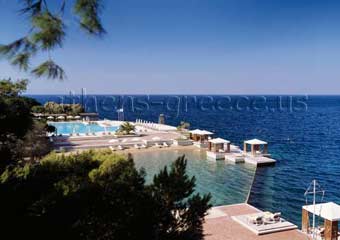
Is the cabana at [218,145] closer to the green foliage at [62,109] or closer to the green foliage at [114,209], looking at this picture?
the green foliage at [114,209]

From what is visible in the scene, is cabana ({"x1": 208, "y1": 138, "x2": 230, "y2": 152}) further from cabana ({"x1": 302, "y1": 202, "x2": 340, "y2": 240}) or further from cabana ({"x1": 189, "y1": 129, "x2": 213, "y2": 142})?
cabana ({"x1": 302, "y1": 202, "x2": 340, "y2": 240})

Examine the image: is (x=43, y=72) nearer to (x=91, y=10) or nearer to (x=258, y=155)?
(x=91, y=10)

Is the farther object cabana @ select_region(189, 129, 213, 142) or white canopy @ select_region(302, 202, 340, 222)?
cabana @ select_region(189, 129, 213, 142)

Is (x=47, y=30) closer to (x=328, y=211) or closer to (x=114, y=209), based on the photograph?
(x=114, y=209)

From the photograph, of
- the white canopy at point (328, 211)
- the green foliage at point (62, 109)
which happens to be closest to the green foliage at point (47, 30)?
the white canopy at point (328, 211)

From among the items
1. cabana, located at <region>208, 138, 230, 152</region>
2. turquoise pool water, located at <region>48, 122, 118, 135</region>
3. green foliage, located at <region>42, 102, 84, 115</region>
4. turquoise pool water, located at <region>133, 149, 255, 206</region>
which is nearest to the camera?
turquoise pool water, located at <region>133, 149, 255, 206</region>

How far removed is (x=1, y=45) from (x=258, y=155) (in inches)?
892

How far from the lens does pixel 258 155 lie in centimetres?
2441

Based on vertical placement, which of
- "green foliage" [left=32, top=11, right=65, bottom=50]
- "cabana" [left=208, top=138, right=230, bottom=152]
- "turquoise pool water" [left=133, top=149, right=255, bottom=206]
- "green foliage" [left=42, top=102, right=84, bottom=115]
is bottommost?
"turquoise pool water" [left=133, top=149, right=255, bottom=206]

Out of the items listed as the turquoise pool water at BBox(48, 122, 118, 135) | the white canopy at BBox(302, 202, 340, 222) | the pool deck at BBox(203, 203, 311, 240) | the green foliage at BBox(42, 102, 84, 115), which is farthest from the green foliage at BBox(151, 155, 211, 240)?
the green foliage at BBox(42, 102, 84, 115)

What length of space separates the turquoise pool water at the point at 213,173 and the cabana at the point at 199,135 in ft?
10.1

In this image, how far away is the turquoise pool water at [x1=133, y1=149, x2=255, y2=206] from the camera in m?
15.3

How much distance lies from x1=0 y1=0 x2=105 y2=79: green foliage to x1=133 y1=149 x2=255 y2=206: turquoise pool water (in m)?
11.2

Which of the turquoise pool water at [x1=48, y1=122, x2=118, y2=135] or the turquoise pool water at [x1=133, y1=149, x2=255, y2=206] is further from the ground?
the turquoise pool water at [x1=48, y1=122, x2=118, y2=135]
